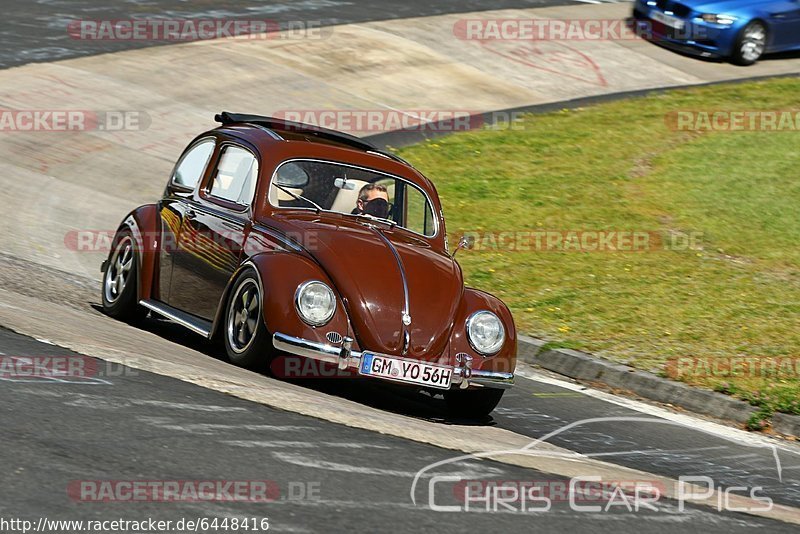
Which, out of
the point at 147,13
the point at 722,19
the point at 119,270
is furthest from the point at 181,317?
the point at 722,19

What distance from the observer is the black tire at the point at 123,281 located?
387 inches

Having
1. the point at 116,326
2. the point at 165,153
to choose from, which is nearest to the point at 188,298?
the point at 116,326

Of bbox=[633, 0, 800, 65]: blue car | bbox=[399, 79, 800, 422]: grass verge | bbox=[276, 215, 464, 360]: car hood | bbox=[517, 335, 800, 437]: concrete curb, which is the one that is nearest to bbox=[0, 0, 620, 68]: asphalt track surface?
bbox=[633, 0, 800, 65]: blue car

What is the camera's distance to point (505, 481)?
6.32m

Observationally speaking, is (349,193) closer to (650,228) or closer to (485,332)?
(485,332)

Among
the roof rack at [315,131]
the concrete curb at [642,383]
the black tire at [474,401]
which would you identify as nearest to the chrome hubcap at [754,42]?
the concrete curb at [642,383]

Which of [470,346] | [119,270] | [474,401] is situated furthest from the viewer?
[119,270]

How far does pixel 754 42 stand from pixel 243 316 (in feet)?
57.4

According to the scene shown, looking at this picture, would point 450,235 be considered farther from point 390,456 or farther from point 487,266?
point 390,456

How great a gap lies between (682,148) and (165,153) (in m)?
7.79

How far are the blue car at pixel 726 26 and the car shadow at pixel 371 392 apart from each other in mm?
15680

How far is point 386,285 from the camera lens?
26.4ft

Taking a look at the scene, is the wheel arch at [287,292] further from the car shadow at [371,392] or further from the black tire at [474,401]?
the black tire at [474,401]

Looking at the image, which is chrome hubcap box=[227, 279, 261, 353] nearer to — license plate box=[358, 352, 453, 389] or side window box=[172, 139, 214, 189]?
license plate box=[358, 352, 453, 389]
